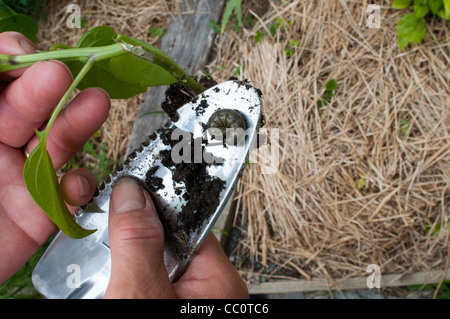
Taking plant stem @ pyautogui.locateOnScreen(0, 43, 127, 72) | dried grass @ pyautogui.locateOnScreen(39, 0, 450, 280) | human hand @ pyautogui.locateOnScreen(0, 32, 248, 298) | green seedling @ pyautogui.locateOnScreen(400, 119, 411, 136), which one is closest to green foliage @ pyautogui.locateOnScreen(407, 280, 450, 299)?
dried grass @ pyautogui.locateOnScreen(39, 0, 450, 280)

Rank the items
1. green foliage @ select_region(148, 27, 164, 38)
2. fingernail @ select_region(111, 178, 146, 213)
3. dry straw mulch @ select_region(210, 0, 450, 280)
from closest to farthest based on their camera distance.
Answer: fingernail @ select_region(111, 178, 146, 213), dry straw mulch @ select_region(210, 0, 450, 280), green foliage @ select_region(148, 27, 164, 38)

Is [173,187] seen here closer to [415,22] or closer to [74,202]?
[74,202]

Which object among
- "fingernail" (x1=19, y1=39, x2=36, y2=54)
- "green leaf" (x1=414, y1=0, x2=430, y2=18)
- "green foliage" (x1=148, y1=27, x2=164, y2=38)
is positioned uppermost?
"green leaf" (x1=414, y1=0, x2=430, y2=18)

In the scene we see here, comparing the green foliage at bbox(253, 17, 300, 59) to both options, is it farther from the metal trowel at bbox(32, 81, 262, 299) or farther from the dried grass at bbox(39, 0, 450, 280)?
the metal trowel at bbox(32, 81, 262, 299)

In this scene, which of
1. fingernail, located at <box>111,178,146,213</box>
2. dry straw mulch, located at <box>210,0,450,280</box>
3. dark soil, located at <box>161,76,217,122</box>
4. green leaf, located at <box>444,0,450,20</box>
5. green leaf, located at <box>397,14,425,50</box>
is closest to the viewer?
fingernail, located at <box>111,178,146,213</box>

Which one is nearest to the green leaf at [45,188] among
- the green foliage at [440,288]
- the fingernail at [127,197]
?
the fingernail at [127,197]

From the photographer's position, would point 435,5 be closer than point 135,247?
No

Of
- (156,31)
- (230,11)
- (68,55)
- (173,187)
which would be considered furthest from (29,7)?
(173,187)
